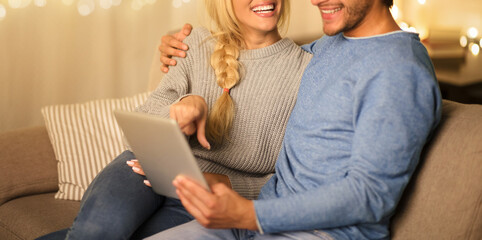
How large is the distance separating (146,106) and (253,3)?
43cm

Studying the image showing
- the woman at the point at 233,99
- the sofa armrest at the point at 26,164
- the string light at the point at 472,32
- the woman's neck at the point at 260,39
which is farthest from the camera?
the string light at the point at 472,32

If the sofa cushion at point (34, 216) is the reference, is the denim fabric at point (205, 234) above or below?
above

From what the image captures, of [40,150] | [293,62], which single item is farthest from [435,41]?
[40,150]

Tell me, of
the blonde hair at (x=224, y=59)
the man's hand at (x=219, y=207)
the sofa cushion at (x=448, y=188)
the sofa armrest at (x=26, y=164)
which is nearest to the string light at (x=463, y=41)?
the blonde hair at (x=224, y=59)

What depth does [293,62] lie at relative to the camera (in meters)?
1.57

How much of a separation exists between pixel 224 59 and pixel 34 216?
31.7 inches

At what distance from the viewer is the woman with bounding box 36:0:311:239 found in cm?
145

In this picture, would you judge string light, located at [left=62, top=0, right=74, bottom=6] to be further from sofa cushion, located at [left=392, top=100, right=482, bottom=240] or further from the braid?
sofa cushion, located at [left=392, top=100, right=482, bottom=240]

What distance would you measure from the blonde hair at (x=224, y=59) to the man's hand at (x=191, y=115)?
0.12 m

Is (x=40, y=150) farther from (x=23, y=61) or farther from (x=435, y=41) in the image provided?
(x=435, y=41)

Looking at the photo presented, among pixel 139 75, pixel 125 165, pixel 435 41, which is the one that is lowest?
pixel 435 41

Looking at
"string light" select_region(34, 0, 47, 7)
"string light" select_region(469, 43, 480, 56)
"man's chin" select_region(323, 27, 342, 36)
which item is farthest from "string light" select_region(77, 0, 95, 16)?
"string light" select_region(469, 43, 480, 56)

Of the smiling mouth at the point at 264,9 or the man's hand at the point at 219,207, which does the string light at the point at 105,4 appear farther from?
the man's hand at the point at 219,207

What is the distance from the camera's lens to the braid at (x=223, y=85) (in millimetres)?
1511
